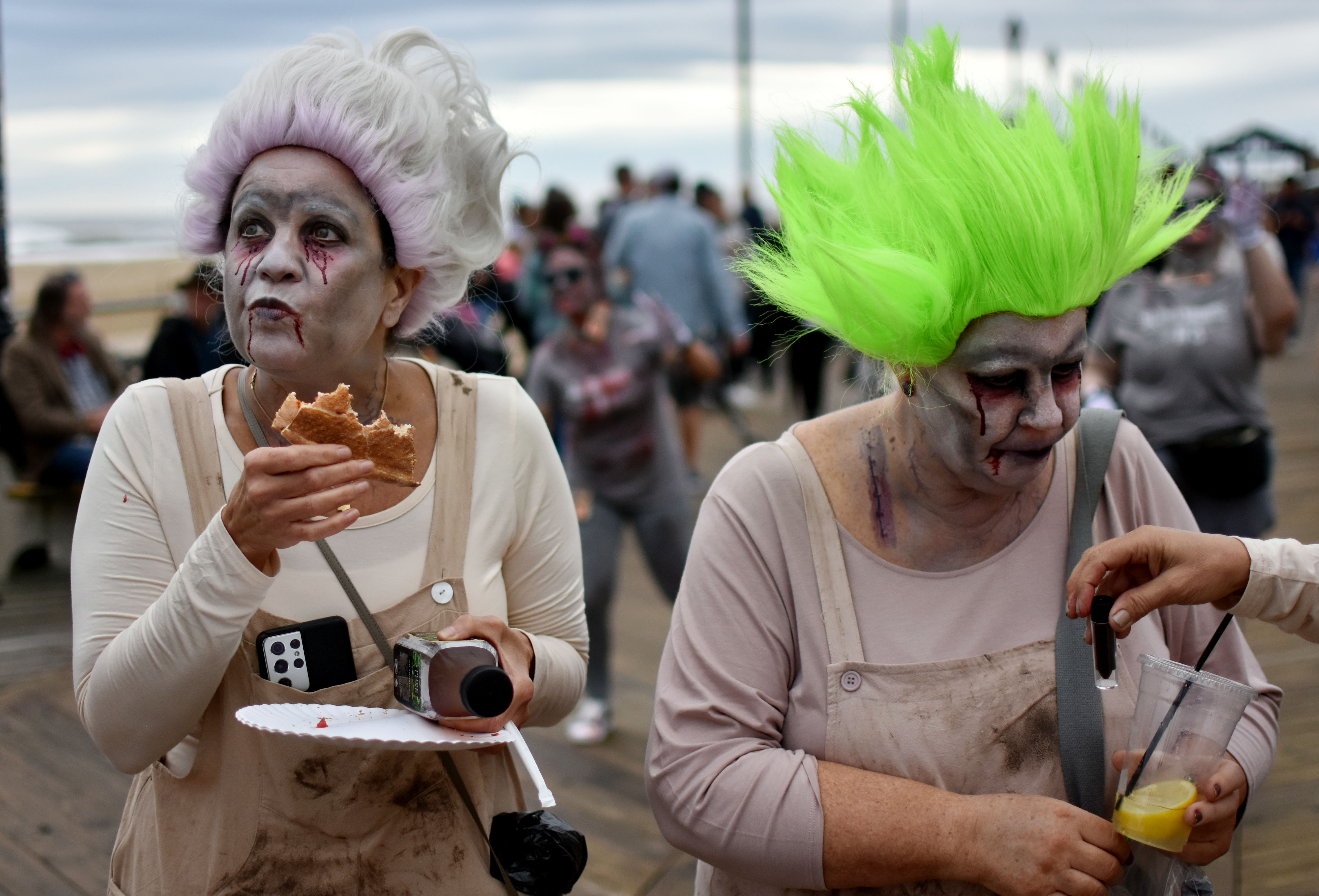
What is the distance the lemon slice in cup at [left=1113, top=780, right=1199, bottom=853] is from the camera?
4.90 feet

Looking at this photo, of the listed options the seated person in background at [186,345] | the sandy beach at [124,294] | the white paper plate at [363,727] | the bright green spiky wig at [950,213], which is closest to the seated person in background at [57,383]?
the sandy beach at [124,294]

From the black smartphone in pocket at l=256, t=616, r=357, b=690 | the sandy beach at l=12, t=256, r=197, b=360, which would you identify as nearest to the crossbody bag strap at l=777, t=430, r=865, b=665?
the black smartphone in pocket at l=256, t=616, r=357, b=690

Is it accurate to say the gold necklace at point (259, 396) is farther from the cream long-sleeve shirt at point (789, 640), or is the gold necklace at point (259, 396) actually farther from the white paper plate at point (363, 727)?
the cream long-sleeve shirt at point (789, 640)

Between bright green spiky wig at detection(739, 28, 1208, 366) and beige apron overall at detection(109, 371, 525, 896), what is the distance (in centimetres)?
72

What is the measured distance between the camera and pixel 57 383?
21.3 feet

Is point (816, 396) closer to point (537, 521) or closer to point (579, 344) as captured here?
point (579, 344)

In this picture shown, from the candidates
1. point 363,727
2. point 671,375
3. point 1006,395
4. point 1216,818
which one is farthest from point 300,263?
point 671,375

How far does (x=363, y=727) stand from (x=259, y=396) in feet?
2.01

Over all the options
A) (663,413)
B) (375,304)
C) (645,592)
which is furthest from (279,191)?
(645,592)

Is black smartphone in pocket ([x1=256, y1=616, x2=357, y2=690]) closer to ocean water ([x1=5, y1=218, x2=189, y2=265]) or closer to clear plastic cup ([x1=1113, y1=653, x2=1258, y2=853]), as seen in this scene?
ocean water ([x1=5, y1=218, x2=189, y2=265])

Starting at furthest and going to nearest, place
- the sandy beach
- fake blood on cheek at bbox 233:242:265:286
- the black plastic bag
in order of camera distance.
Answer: the sandy beach → fake blood on cheek at bbox 233:242:265:286 → the black plastic bag

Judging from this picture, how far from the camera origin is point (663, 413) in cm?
467

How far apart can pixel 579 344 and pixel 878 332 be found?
3198mm

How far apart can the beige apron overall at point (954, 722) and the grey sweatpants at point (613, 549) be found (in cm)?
279
